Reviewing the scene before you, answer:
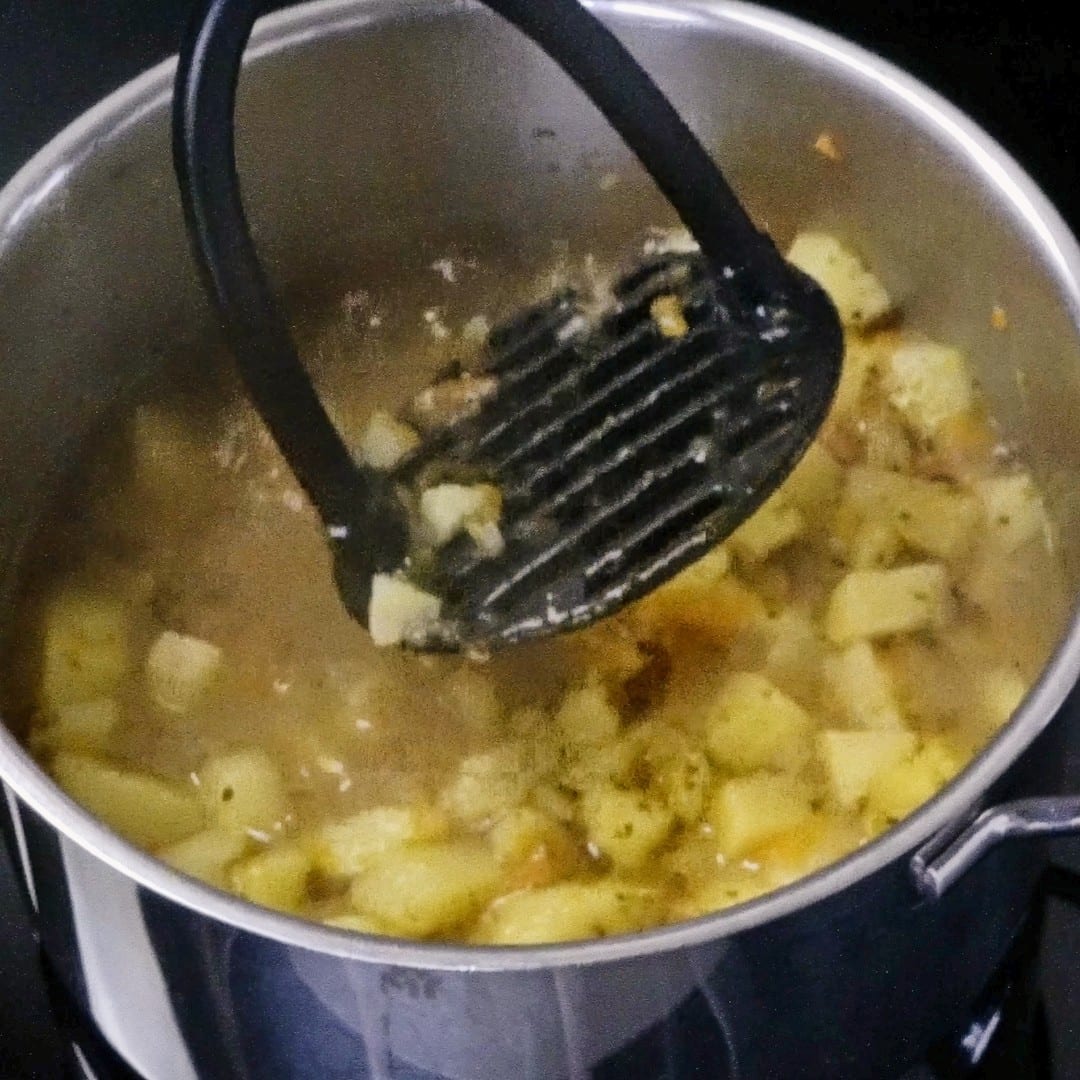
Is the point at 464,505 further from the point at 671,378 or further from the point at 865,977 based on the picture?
the point at 865,977

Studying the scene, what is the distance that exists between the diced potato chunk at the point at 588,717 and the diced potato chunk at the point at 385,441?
0.16m

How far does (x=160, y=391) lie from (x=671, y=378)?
289 millimetres

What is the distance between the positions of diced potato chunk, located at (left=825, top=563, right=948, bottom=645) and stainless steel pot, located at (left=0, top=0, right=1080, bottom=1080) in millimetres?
65

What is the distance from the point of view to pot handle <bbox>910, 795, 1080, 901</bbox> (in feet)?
1.49

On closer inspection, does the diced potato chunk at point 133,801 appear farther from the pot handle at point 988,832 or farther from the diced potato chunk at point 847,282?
the diced potato chunk at point 847,282

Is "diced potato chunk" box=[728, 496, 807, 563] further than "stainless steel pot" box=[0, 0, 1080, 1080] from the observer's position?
Yes

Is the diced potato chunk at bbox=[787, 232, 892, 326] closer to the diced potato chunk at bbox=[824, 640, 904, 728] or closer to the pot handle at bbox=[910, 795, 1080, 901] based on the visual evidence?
the diced potato chunk at bbox=[824, 640, 904, 728]

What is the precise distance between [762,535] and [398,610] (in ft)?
0.63

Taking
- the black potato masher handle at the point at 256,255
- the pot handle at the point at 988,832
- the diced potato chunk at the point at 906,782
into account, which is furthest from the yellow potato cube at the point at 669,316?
the pot handle at the point at 988,832

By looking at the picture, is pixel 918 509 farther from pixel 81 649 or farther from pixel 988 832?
pixel 81 649

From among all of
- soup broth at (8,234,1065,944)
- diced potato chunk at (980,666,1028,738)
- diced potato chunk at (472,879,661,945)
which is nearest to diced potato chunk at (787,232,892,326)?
soup broth at (8,234,1065,944)

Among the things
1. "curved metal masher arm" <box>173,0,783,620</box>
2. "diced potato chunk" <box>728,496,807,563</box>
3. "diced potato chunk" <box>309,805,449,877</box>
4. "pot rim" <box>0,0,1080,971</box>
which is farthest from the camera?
"diced potato chunk" <box>728,496,807,563</box>

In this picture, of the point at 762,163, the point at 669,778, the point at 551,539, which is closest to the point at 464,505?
the point at 551,539

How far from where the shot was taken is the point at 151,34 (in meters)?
0.81
